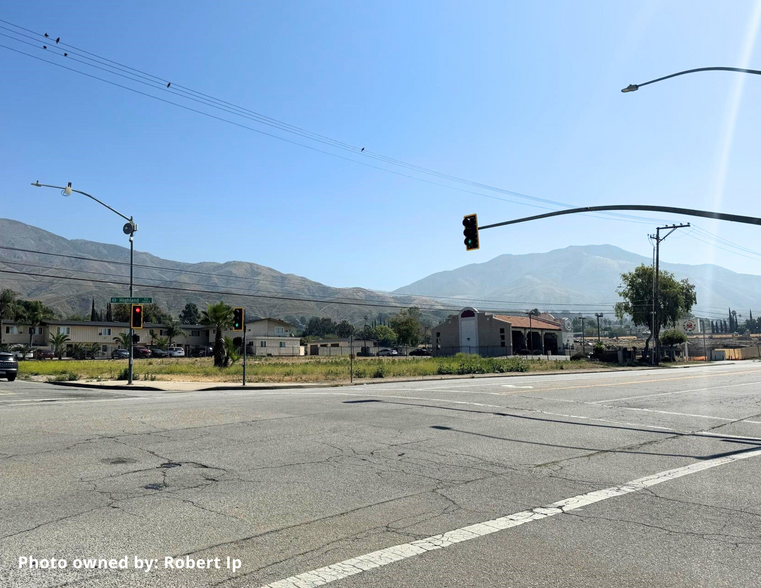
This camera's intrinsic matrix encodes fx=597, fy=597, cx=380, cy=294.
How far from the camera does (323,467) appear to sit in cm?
888

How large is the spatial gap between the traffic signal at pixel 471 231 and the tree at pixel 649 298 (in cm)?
7183

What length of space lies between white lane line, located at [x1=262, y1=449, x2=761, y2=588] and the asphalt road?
0.03 m

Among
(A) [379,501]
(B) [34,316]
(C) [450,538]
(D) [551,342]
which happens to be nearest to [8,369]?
(A) [379,501]

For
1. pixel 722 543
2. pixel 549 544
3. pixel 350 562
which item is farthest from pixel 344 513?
pixel 722 543

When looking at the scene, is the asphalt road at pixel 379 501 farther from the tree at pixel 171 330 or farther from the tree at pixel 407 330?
the tree at pixel 407 330

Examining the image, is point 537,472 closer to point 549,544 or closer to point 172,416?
point 549,544

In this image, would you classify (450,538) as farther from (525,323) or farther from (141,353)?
(525,323)

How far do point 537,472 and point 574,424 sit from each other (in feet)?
18.4

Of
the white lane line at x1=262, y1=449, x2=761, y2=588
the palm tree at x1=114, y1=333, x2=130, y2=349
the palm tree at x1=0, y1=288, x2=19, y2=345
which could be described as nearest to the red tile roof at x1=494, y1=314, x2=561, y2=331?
the palm tree at x1=114, y1=333, x2=130, y2=349

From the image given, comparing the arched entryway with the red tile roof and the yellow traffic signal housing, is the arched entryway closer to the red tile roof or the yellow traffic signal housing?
the red tile roof

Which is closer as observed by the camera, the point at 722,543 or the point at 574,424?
the point at 722,543

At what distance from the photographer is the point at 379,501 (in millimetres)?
7098

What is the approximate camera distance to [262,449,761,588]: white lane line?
481cm

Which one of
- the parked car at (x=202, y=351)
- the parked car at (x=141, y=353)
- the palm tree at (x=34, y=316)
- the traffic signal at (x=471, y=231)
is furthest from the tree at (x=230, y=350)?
the palm tree at (x=34, y=316)
